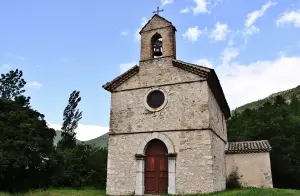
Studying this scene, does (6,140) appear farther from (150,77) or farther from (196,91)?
(196,91)

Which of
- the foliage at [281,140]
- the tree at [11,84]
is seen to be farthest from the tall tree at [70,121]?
the foliage at [281,140]

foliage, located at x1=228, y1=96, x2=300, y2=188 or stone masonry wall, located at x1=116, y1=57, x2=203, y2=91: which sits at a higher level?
stone masonry wall, located at x1=116, y1=57, x2=203, y2=91

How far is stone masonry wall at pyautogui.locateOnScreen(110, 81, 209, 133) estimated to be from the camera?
12.7m

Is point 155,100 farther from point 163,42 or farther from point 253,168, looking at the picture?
point 253,168

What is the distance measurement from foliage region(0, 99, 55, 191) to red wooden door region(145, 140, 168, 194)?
7.45m

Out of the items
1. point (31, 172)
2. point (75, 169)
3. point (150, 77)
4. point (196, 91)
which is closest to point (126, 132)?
point (150, 77)

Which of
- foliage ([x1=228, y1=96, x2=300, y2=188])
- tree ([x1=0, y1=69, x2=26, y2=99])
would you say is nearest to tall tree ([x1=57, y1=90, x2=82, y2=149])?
tree ([x1=0, y1=69, x2=26, y2=99])

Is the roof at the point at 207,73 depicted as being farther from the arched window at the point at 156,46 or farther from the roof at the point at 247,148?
the roof at the point at 247,148

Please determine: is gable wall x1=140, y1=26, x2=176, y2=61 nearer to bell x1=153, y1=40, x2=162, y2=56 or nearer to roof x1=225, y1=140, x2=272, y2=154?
bell x1=153, y1=40, x2=162, y2=56

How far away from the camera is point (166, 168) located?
12.9 metres

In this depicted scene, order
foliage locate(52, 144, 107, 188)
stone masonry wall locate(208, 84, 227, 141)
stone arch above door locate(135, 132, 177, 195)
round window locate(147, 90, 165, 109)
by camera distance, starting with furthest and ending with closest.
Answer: foliage locate(52, 144, 107, 188) < round window locate(147, 90, 165, 109) < stone masonry wall locate(208, 84, 227, 141) < stone arch above door locate(135, 132, 177, 195)

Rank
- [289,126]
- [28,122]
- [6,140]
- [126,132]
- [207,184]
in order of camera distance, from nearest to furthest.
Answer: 1. [207,184]
2. [126,132]
3. [6,140]
4. [28,122]
5. [289,126]

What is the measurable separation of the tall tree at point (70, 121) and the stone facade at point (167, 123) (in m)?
21.1

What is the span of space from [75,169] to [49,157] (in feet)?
6.12
